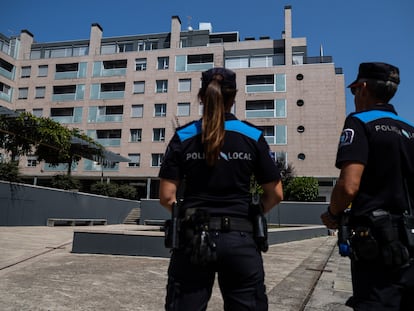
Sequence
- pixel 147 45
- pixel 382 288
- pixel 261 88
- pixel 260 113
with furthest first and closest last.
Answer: pixel 147 45, pixel 261 88, pixel 260 113, pixel 382 288

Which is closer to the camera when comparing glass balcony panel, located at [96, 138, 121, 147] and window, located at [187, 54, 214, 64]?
glass balcony panel, located at [96, 138, 121, 147]

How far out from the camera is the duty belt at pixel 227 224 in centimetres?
187

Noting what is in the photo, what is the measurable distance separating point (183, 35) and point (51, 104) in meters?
15.9

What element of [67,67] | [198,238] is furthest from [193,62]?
[198,238]

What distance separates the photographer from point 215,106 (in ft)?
6.66

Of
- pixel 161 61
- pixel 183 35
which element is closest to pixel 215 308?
pixel 161 61

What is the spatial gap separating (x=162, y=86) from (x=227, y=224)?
36.8 metres

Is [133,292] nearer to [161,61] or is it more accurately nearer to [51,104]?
[161,61]

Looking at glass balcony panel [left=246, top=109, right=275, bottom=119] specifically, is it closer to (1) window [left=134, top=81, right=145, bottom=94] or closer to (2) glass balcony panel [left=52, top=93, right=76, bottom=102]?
(1) window [left=134, top=81, right=145, bottom=94]

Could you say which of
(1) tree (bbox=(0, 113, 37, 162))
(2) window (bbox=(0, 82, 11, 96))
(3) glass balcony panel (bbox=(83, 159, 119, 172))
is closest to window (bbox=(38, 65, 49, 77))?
(2) window (bbox=(0, 82, 11, 96))

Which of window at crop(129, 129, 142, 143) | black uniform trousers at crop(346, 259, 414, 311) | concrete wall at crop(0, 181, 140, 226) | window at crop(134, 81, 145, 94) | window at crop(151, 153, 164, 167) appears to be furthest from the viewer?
window at crop(134, 81, 145, 94)

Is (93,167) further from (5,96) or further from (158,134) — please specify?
(5,96)

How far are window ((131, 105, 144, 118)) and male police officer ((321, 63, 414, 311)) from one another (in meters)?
36.1

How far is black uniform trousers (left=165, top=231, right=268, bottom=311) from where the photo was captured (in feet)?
5.96
